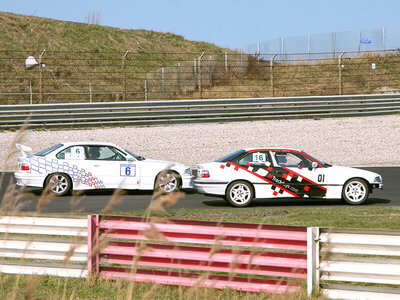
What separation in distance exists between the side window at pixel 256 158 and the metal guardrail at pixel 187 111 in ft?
37.0

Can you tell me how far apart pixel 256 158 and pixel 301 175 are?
1.02m

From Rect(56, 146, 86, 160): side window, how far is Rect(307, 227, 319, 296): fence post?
9864 millimetres

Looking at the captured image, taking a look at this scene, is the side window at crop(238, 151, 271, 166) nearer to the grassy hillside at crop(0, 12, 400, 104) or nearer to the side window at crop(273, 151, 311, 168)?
the side window at crop(273, 151, 311, 168)

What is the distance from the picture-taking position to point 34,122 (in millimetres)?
24000

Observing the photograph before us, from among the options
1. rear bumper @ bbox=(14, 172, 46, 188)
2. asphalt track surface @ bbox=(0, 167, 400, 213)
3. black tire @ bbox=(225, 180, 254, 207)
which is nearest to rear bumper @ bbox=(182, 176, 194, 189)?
asphalt track surface @ bbox=(0, 167, 400, 213)

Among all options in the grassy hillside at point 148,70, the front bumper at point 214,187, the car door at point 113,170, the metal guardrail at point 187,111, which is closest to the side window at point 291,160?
the front bumper at point 214,187

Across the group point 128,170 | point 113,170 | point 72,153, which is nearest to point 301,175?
point 128,170

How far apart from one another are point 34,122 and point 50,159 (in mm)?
9557

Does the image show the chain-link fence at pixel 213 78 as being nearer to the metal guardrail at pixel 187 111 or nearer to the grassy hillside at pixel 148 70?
the grassy hillside at pixel 148 70

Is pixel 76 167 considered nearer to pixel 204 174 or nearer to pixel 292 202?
pixel 204 174

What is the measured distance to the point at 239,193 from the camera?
13539 millimetres

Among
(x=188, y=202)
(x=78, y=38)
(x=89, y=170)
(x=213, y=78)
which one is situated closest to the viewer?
(x=188, y=202)

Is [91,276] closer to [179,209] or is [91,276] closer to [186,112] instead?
[179,209]

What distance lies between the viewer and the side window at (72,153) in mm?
15000
